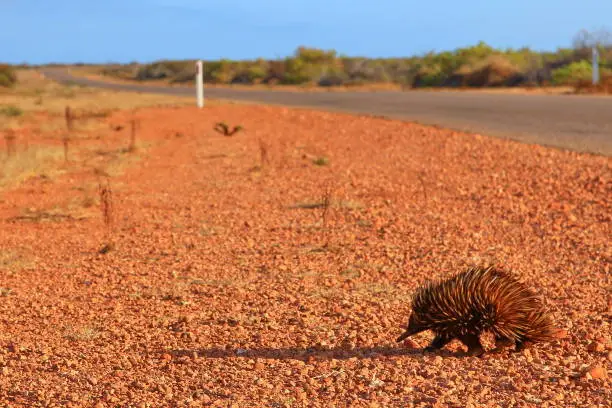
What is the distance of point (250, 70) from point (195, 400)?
6657 cm

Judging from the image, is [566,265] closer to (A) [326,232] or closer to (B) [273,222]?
(A) [326,232]

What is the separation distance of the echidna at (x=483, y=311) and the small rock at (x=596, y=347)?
0.30 m

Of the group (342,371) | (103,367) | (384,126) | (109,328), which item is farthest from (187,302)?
(384,126)

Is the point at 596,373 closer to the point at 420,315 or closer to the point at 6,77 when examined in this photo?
the point at 420,315

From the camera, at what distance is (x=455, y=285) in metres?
5.25

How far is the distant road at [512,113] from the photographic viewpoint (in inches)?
628

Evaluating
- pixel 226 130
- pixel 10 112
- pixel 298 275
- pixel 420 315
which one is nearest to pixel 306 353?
pixel 420 315

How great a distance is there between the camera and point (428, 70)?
49.8m

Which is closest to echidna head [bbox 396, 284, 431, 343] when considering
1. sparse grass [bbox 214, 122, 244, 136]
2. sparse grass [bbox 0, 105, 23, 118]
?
sparse grass [bbox 214, 122, 244, 136]

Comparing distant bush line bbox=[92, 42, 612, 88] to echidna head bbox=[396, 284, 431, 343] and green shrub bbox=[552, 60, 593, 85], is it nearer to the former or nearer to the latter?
green shrub bbox=[552, 60, 593, 85]

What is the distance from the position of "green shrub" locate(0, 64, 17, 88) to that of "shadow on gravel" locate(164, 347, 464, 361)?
52.1m

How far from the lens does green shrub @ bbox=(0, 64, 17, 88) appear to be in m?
54.5

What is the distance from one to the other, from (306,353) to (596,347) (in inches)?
71.1

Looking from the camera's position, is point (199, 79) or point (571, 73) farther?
point (571, 73)
